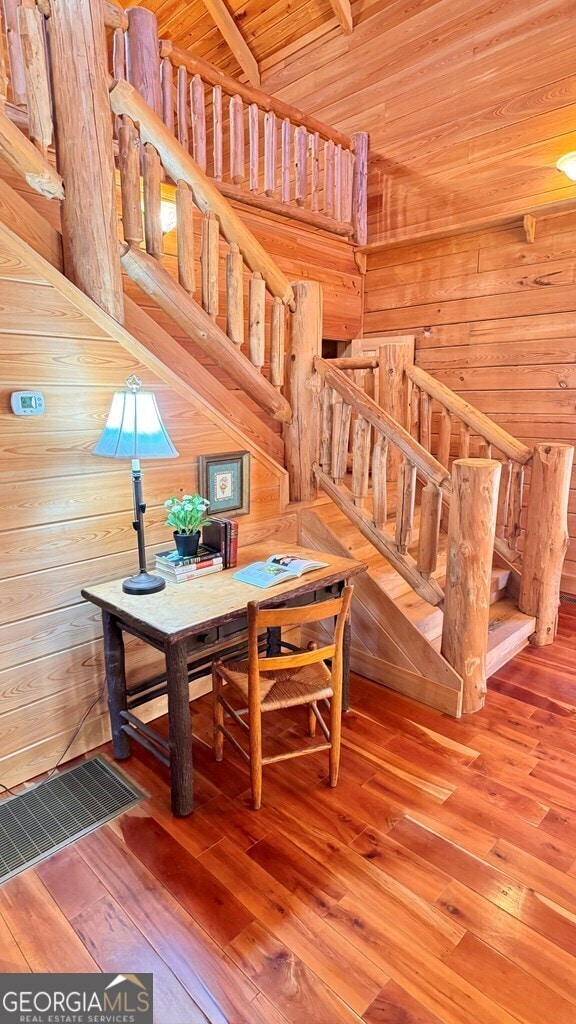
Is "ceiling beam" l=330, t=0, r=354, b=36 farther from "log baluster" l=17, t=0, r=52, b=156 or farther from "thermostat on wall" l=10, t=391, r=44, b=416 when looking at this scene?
"thermostat on wall" l=10, t=391, r=44, b=416

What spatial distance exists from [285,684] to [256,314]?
1.87 metres

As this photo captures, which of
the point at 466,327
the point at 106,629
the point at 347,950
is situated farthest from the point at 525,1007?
the point at 466,327

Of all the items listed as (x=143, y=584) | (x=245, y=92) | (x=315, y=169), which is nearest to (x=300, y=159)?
(x=315, y=169)

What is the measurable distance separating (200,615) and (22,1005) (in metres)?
1.09

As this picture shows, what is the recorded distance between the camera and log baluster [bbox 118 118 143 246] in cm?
233

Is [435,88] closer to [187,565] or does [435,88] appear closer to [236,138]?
[236,138]

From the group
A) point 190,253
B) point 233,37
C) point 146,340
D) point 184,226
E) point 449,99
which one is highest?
point 233,37

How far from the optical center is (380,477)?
9.68 ft

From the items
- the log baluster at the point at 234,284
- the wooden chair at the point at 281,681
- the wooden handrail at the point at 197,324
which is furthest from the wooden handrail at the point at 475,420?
the wooden chair at the point at 281,681

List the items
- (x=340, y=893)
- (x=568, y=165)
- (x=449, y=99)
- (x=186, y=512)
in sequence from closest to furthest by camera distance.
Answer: (x=340, y=893)
(x=186, y=512)
(x=568, y=165)
(x=449, y=99)

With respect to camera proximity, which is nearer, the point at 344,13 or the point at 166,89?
the point at 166,89

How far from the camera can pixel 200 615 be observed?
1896 mm

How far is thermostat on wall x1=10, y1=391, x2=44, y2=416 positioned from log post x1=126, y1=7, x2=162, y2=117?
2122 mm

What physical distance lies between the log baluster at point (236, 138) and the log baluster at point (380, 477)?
2.27m
